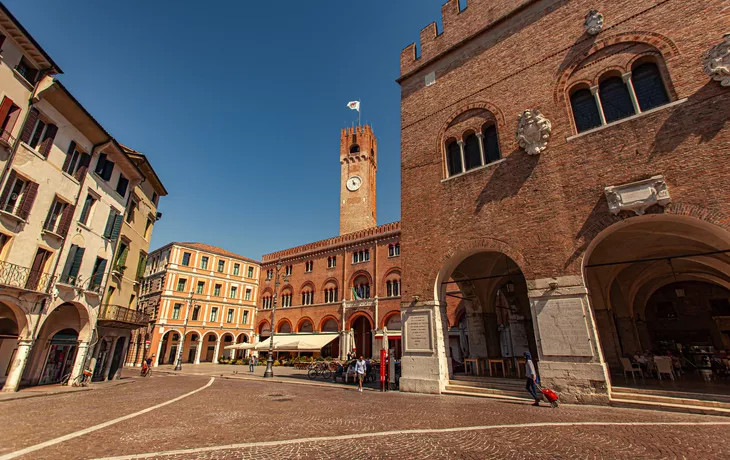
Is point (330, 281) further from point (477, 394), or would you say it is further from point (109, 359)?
point (477, 394)

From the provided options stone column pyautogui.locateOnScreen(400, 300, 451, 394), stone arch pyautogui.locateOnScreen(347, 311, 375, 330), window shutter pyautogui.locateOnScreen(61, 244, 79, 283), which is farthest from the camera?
stone arch pyautogui.locateOnScreen(347, 311, 375, 330)

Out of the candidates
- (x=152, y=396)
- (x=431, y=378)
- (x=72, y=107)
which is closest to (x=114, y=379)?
(x=152, y=396)

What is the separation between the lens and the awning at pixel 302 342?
29.9 m

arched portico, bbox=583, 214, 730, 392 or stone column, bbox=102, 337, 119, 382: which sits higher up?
arched portico, bbox=583, 214, 730, 392

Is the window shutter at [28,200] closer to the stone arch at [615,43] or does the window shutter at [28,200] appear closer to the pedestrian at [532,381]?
the pedestrian at [532,381]

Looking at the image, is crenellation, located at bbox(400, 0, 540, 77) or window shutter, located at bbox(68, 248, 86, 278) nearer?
crenellation, located at bbox(400, 0, 540, 77)

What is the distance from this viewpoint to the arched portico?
1015 centimetres

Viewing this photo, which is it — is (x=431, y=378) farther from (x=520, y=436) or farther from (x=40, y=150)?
(x=40, y=150)

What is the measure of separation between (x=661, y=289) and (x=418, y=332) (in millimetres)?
17380

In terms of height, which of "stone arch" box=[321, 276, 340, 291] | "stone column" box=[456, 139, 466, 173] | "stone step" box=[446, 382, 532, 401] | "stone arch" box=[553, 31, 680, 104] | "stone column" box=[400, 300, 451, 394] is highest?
"stone arch" box=[553, 31, 680, 104]

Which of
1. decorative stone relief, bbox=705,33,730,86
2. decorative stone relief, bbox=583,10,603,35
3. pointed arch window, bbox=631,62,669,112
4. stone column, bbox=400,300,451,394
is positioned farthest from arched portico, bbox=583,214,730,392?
decorative stone relief, bbox=583,10,603,35

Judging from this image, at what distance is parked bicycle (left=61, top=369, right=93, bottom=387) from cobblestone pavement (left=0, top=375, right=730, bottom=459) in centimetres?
549

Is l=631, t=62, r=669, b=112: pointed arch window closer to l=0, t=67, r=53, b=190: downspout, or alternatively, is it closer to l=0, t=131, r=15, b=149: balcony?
l=0, t=131, r=15, b=149: balcony

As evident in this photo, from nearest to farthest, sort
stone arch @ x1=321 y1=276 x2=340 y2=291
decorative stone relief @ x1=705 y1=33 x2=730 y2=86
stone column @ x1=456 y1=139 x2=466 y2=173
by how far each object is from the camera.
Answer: decorative stone relief @ x1=705 y1=33 x2=730 y2=86 < stone column @ x1=456 y1=139 x2=466 y2=173 < stone arch @ x1=321 y1=276 x2=340 y2=291
